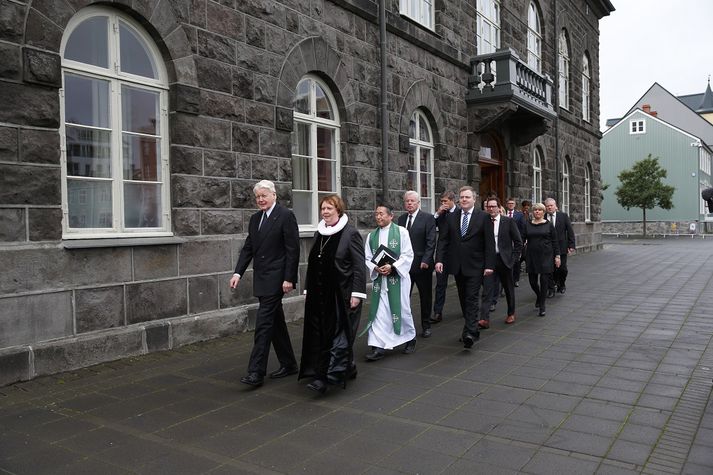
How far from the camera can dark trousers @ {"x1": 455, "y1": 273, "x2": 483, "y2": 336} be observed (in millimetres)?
7055

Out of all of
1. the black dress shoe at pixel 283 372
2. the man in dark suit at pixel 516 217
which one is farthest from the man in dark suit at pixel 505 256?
the black dress shoe at pixel 283 372

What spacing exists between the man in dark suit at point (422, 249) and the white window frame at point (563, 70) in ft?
55.5

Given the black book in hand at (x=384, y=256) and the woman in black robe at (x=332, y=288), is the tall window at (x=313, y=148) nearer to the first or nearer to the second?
the black book in hand at (x=384, y=256)

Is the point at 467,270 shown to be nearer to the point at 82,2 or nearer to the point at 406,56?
the point at 82,2

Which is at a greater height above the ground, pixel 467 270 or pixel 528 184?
pixel 528 184

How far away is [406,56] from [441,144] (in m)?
2.27

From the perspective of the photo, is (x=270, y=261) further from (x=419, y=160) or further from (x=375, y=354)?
(x=419, y=160)

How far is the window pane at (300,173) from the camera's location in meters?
9.45

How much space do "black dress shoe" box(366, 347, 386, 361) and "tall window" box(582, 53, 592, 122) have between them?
22.4m

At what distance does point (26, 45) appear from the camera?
570 centimetres

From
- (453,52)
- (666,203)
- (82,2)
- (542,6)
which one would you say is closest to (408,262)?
(82,2)

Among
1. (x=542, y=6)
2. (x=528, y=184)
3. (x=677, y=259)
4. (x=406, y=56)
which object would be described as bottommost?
(x=677, y=259)

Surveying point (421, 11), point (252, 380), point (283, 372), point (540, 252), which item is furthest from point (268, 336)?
point (421, 11)

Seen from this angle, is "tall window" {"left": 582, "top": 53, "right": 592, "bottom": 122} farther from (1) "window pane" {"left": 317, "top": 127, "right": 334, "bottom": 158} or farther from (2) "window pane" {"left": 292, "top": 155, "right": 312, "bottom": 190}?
(2) "window pane" {"left": 292, "top": 155, "right": 312, "bottom": 190}
